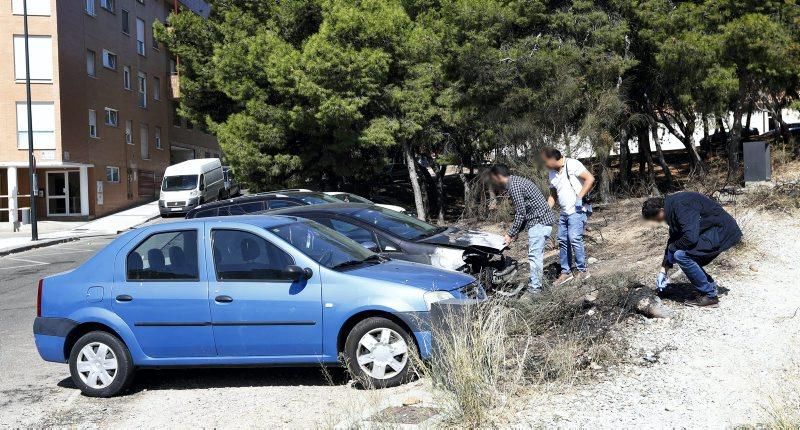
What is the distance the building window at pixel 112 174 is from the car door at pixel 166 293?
108 feet

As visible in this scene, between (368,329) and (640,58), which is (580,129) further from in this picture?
(368,329)

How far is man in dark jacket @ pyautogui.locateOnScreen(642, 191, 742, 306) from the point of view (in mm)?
7109

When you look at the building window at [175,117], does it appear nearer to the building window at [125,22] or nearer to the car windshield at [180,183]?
the building window at [125,22]

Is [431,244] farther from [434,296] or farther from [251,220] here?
[434,296]

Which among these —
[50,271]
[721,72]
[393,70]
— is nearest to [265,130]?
[393,70]

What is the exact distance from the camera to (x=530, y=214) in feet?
29.0

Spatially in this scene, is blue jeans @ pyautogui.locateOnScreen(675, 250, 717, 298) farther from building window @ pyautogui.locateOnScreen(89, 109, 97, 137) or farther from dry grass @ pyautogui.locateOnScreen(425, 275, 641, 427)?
building window @ pyautogui.locateOnScreen(89, 109, 97, 137)

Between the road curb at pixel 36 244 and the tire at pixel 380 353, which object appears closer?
the tire at pixel 380 353

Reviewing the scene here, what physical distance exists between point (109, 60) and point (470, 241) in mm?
34202

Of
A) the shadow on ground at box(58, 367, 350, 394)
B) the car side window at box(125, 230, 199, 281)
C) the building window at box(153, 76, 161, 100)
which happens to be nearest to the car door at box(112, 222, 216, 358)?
the car side window at box(125, 230, 199, 281)

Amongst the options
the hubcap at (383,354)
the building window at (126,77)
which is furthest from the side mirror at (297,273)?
the building window at (126,77)

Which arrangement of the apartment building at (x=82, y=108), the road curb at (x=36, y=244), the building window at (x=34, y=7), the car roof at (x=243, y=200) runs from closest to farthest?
the car roof at (x=243, y=200)
the road curb at (x=36, y=244)
the building window at (x=34, y=7)
the apartment building at (x=82, y=108)

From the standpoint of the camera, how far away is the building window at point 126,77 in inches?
1581

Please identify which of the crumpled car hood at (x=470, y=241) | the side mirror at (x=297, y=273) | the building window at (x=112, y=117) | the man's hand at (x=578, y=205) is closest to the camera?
the side mirror at (x=297, y=273)
